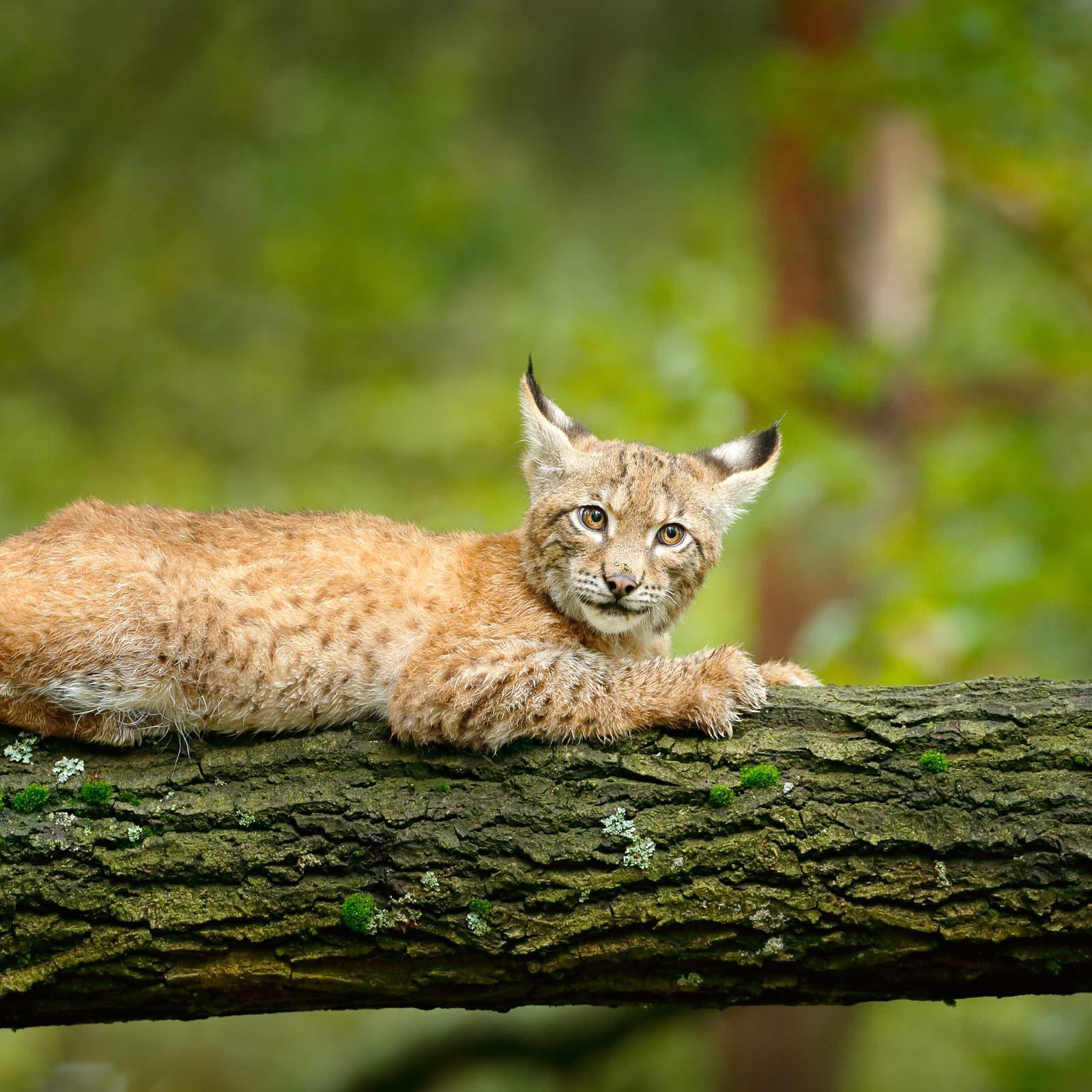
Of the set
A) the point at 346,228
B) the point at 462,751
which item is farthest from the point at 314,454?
the point at 462,751

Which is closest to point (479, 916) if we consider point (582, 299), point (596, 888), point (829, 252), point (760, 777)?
point (596, 888)

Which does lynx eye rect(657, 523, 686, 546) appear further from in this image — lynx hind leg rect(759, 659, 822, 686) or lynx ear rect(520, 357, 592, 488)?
lynx hind leg rect(759, 659, 822, 686)

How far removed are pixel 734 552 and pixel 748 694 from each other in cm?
567

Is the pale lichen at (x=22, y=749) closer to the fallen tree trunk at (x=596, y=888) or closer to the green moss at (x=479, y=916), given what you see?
the fallen tree trunk at (x=596, y=888)

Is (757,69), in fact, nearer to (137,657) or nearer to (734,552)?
(734,552)

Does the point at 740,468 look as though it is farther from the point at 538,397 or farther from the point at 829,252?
the point at 829,252

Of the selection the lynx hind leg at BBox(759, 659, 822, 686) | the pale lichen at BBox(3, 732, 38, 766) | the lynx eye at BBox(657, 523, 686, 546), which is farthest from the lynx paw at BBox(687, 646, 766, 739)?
the pale lichen at BBox(3, 732, 38, 766)

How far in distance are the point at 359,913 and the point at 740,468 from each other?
3.11m

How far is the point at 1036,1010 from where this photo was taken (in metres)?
13.1

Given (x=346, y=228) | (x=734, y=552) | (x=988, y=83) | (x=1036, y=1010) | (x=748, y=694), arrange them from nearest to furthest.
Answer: (x=748, y=694) → (x=988, y=83) → (x=734, y=552) → (x=346, y=228) → (x=1036, y=1010)

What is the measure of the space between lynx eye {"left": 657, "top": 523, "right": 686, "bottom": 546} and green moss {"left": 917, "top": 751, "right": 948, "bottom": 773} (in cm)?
176

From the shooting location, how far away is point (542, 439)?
243 inches

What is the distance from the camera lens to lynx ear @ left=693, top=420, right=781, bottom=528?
20.0ft

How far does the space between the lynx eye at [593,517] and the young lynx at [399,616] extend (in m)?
0.03
